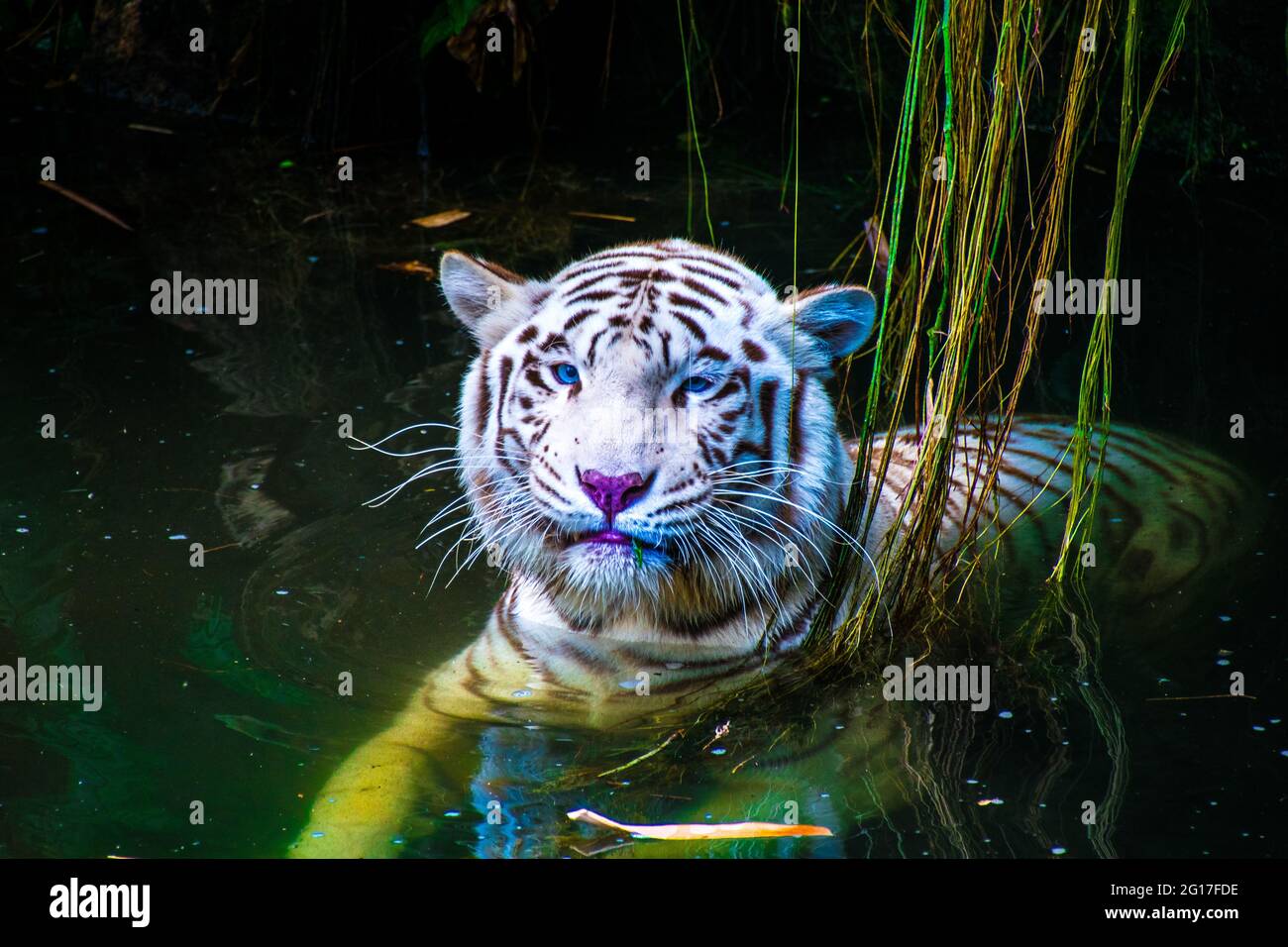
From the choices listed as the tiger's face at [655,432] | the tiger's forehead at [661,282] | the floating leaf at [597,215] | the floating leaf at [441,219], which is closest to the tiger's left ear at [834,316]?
the tiger's face at [655,432]

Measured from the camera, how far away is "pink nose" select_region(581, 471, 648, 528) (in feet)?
10.2

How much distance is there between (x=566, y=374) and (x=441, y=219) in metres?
3.09

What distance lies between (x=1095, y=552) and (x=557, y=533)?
5.22 ft

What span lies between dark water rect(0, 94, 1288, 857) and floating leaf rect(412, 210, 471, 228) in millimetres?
79

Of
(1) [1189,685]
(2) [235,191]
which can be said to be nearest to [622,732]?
(1) [1189,685]

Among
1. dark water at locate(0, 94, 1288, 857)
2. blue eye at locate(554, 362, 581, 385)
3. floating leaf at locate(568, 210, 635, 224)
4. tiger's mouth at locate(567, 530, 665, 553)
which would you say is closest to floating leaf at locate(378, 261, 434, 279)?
dark water at locate(0, 94, 1288, 857)

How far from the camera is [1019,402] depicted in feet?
16.3

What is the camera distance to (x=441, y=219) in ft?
20.7

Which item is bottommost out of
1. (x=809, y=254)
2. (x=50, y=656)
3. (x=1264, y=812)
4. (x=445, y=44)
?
(x=1264, y=812)

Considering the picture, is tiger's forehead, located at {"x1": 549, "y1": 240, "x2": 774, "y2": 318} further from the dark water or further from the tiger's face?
the dark water

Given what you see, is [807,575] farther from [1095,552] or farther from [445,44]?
[445,44]

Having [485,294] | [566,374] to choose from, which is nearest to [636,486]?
[566,374]

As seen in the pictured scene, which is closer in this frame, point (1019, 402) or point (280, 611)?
point (280, 611)

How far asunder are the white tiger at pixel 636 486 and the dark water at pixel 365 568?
0.47 feet
